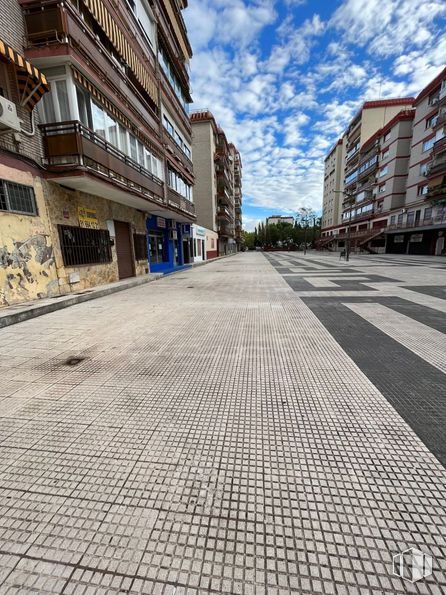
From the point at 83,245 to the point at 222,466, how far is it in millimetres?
10310

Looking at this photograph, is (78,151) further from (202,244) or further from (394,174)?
(394,174)

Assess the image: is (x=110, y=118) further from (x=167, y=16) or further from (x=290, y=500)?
(x=290, y=500)

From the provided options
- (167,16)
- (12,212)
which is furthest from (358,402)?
(167,16)

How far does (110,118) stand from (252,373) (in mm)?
11597

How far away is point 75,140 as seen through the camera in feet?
26.9

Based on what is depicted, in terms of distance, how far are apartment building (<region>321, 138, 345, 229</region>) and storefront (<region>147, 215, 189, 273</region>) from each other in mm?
55425

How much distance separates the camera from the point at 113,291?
34.5 feet

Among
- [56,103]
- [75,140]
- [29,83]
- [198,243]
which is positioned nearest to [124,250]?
[75,140]

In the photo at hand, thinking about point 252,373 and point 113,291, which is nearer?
point 252,373

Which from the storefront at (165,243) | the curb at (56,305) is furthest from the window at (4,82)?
the storefront at (165,243)

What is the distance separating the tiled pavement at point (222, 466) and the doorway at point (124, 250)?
9253 millimetres

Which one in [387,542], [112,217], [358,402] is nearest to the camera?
[387,542]

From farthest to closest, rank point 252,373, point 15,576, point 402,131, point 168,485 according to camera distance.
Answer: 1. point 402,131
2. point 252,373
3. point 168,485
4. point 15,576

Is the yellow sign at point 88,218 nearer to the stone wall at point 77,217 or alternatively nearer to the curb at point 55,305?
the stone wall at point 77,217
